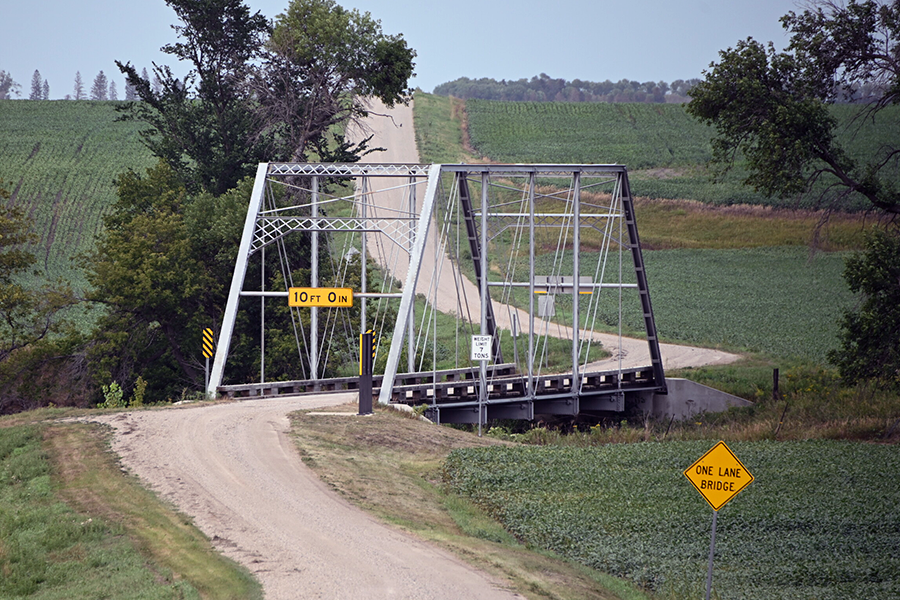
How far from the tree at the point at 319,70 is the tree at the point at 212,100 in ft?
4.77

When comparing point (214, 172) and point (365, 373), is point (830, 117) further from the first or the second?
point (214, 172)

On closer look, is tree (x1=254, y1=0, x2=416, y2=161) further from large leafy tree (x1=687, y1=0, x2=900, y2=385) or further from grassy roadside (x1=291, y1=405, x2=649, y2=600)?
grassy roadside (x1=291, y1=405, x2=649, y2=600)

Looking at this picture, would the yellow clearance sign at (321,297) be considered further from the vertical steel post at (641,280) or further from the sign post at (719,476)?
the sign post at (719,476)

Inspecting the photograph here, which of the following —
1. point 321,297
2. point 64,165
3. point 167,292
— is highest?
point 64,165

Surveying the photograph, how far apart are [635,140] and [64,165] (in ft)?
201

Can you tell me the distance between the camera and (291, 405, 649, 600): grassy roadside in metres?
11.9

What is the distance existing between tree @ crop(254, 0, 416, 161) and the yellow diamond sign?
3340 centimetres

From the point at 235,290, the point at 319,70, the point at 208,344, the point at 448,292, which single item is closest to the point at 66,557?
the point at 235,290

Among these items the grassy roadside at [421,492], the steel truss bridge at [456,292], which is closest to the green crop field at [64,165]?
the steel truss bridge at [456,292]

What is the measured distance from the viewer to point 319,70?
142 feet

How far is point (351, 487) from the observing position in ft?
52.3

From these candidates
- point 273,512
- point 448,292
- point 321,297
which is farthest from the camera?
point 448,292

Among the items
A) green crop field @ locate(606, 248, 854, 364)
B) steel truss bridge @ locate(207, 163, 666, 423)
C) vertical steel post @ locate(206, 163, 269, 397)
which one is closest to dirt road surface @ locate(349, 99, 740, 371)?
steel truss bridge @ locate(207, 163, 666, 423)

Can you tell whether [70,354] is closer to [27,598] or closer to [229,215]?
[229,215]
